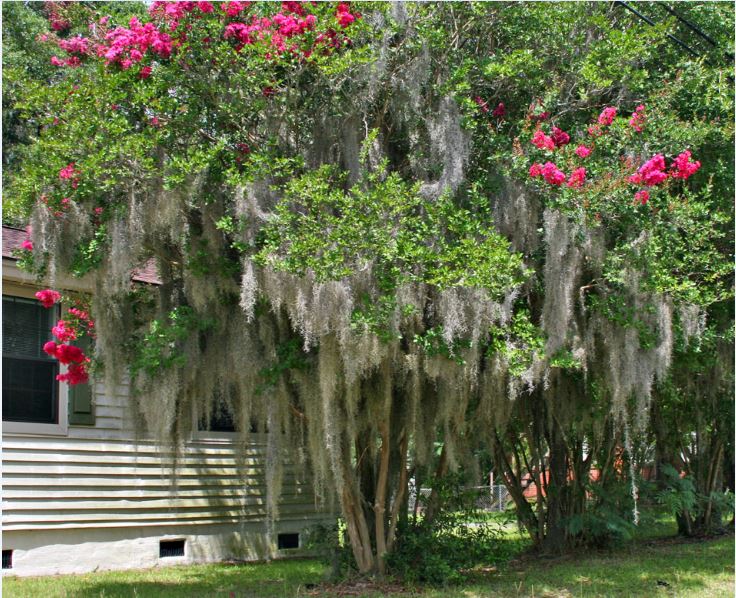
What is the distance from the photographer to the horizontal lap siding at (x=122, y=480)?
29.4 ft

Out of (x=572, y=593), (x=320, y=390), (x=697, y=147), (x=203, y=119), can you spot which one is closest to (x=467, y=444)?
(x=572, y=593)

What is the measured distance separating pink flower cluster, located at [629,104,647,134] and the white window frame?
6.35 metres

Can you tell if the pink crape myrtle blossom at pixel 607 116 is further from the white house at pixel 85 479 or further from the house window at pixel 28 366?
the house window at pixel 28 366

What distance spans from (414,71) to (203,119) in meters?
1.98

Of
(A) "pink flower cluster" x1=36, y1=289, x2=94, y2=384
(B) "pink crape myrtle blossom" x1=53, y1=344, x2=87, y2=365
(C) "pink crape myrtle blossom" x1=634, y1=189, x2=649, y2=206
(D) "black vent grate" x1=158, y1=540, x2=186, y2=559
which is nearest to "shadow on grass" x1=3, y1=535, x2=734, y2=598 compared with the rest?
(D) "black vent grate" x1=158, y1=540, x2=186, y2=559

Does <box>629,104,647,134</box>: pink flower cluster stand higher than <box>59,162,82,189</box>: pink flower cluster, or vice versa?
<box>629,104,647,134</box>: pink flower cluster

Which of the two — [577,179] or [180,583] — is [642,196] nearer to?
[577,179]

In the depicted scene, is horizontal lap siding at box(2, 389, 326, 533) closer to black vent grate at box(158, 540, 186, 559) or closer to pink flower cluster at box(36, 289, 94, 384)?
black vent grate at box(158, 540, 186, 559)

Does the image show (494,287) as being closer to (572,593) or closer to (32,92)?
(572,593)

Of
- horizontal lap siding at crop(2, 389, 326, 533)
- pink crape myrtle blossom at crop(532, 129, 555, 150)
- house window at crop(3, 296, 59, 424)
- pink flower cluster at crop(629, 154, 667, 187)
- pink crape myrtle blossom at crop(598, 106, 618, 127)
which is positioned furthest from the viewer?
house window at crop(3, 296, 59, 424)

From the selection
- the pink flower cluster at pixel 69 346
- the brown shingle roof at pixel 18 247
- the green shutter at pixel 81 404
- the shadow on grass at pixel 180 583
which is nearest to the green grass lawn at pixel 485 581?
the shadow on grass at pixel 180 583

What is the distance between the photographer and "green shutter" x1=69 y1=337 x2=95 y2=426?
951cm

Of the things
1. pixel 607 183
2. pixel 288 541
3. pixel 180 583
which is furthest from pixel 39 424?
pixel 607 183

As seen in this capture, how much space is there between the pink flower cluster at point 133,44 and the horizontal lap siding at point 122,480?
3.20 meters
